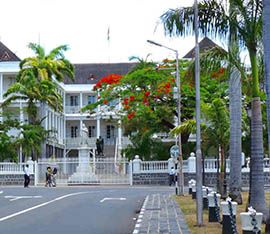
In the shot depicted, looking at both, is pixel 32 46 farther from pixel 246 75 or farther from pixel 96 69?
A: pixel 246 75

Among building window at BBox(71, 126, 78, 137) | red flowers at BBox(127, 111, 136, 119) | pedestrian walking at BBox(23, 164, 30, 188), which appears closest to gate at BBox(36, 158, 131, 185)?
pedestrian walking at BBox(23, 164, 30, 188)

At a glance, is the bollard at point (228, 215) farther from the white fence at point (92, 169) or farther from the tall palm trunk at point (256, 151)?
the white fence at point (92, 169)

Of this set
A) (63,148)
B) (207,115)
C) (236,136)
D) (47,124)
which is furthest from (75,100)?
(236,136)

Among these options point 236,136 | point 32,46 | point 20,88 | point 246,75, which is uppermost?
point 32,46

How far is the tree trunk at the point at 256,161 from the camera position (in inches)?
626

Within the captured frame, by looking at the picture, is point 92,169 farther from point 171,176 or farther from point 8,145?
point 8,145

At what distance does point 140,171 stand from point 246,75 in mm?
28291

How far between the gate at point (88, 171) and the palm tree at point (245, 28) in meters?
28.8

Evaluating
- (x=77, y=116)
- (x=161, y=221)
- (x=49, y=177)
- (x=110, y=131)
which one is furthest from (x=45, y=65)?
(x=161, y=221)

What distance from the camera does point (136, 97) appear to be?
4412 cm

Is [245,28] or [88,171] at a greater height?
[245,28]

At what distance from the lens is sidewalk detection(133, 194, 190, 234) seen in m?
14.7

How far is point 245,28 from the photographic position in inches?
647

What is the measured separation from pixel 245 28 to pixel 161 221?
559 cm
